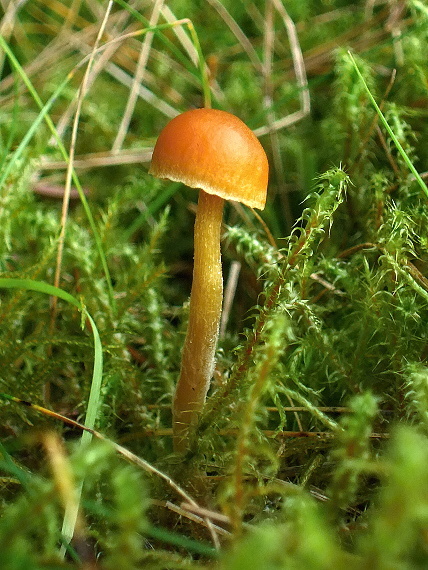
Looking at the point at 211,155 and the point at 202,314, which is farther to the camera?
the point at 202,314

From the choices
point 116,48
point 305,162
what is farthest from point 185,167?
point 116,48

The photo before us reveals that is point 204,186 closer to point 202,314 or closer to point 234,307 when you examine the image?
Answer: point 202,314

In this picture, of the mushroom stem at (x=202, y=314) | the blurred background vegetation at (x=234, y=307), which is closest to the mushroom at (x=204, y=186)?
the mushroom stem at (x=202, y=314)

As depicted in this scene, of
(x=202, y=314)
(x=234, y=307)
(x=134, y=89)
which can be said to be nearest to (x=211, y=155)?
(x=202, y=314)

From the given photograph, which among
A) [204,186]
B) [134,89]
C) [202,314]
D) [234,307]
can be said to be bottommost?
[234,307]

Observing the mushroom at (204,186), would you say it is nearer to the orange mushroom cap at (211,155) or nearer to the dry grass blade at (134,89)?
the orange mushroom cap at (211,155)

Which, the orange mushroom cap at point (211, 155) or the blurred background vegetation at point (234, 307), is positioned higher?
the orange mushroom cap at point (211, 155)

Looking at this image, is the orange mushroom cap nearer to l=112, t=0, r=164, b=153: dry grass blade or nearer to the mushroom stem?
the mushroom stem
